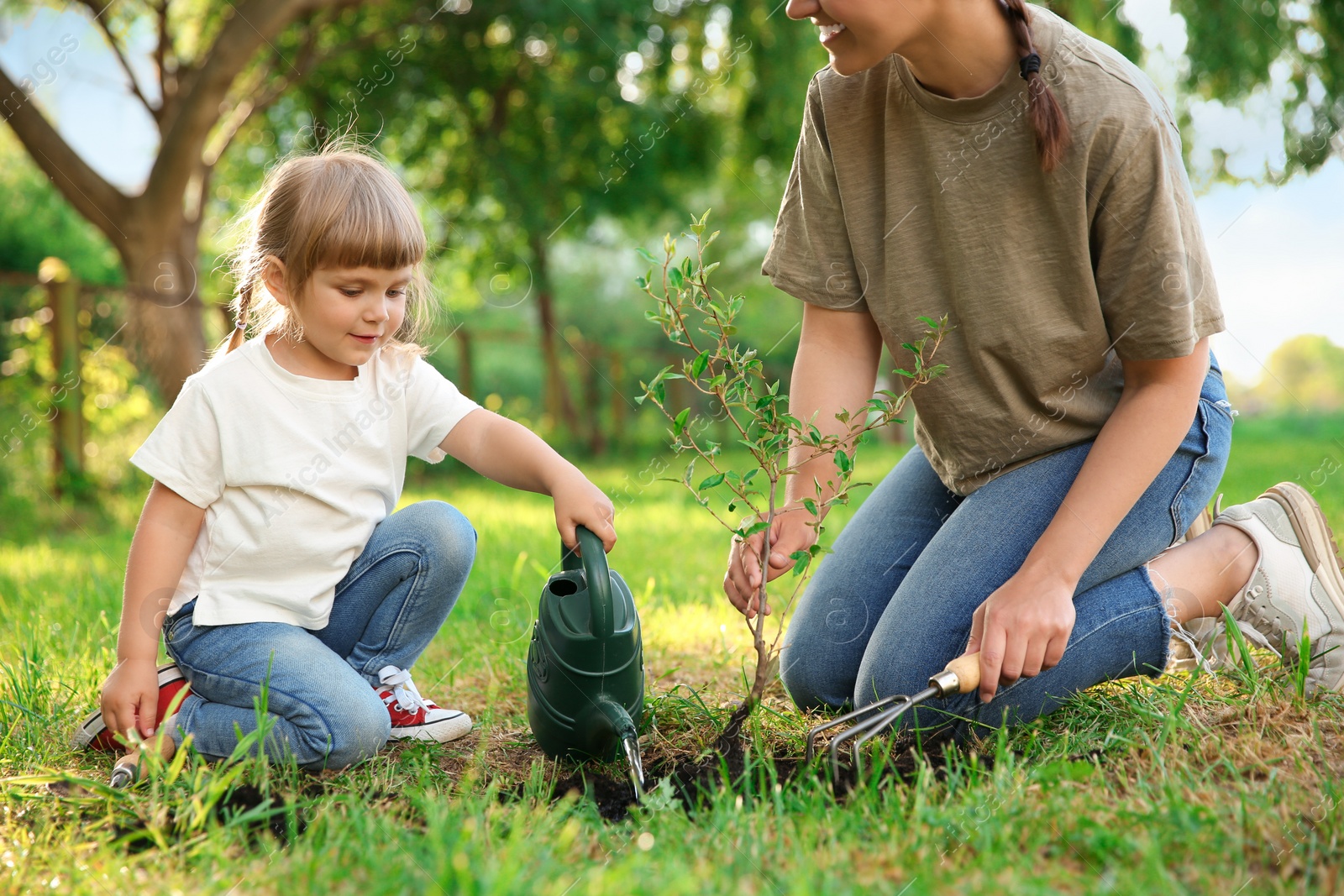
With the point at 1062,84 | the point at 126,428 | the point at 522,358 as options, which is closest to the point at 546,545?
the point at 1062,84

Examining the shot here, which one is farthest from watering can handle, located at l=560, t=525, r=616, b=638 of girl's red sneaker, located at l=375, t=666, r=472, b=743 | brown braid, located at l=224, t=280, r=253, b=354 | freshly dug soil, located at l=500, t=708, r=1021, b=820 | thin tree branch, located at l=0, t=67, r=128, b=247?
thin tree branch, located at l=0, t=67, r=128, b=247

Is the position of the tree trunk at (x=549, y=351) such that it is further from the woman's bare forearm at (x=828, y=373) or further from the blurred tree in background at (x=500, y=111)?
the woman's bare forearm at (x=828, y=373)

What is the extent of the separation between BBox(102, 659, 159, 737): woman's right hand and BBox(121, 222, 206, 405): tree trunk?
185 inches

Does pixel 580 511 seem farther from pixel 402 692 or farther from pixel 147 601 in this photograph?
pixel 147 601

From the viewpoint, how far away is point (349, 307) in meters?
1.81

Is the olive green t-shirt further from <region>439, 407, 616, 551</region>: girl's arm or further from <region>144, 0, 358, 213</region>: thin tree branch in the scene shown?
<region>144, 0, 358, 213</region>: thin tree branch

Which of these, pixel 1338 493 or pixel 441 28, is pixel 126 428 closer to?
pixel 441 28

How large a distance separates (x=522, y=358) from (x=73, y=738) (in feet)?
52.5

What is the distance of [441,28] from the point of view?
8.12m

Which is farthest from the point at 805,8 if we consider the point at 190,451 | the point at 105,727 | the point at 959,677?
the point at 105,727

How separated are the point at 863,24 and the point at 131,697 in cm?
167

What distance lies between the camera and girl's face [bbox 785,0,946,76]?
5.20 ft

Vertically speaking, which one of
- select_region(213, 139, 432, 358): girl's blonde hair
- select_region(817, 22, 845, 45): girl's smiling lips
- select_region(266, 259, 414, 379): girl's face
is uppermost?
select_region(817, 22, 845, 45): girl's smiling lips

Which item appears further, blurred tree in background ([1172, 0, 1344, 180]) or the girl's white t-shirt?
blurred tree in background ([1172, 0, 1344, 180])
